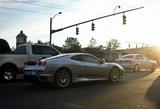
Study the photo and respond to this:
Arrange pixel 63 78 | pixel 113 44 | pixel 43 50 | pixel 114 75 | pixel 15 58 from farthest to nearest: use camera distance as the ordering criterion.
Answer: pixel 113 44
pixel 43 50
pixel 15 58
pixel 114 75
pixel 63 78

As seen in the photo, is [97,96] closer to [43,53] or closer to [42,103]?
[42,103]

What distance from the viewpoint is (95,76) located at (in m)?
9.95

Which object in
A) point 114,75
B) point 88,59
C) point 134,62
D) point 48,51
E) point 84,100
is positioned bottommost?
point 84,100

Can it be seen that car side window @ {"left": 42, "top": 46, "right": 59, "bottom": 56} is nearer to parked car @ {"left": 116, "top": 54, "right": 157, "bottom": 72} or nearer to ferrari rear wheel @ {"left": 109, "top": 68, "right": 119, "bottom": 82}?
ferrari rear wheel @ {"left": 109, "top": 68, "right": 119, "bottom": 82}

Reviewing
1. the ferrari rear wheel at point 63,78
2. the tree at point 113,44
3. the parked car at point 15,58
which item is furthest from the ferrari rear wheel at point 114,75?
the tree at point 113,44

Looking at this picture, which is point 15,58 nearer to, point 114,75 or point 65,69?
point 65,69

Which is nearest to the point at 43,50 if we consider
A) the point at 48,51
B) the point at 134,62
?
the point at 48,51

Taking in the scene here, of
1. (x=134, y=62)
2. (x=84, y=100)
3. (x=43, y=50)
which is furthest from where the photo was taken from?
→ (x=134, y=62)

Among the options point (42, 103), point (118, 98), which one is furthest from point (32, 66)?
point (118, 98)

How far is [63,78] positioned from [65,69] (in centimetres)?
34

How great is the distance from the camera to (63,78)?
29.0ft

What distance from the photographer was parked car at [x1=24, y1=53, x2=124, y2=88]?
8.47 meters

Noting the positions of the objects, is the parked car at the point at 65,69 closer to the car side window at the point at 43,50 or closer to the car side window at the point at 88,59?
the car side window at the point at 88,59

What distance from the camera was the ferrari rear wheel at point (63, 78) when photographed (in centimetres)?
864
